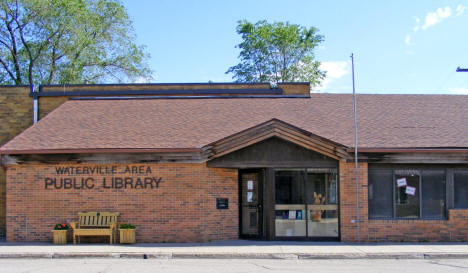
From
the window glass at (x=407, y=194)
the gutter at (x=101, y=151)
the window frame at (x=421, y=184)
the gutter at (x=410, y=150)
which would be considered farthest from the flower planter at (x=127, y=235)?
the window glass at (x=407, y=194)

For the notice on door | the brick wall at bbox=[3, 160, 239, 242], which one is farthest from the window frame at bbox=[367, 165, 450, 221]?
the brick wall at bbox=[3, 160, 239, 242]

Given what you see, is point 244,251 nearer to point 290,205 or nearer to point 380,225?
point 290,205

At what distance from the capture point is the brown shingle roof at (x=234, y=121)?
52.0 ft

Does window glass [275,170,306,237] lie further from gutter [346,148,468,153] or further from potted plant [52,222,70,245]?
potted plant [52,222,70,245]

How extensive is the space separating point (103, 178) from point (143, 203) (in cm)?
143

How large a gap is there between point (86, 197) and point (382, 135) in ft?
30.4

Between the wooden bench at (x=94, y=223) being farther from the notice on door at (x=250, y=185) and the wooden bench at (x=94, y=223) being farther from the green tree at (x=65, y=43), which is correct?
the green tree at (x=65, y=43)

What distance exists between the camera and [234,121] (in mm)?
17641

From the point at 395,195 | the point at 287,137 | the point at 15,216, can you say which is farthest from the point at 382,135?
the point at 15,216

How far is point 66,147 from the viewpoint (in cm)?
1554

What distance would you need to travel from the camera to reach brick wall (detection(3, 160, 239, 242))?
15.3m

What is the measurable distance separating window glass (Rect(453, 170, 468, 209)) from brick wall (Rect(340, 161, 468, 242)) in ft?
1.14

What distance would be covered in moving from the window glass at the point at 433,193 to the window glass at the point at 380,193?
3.40ft

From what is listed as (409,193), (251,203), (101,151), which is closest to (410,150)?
(409,193)
